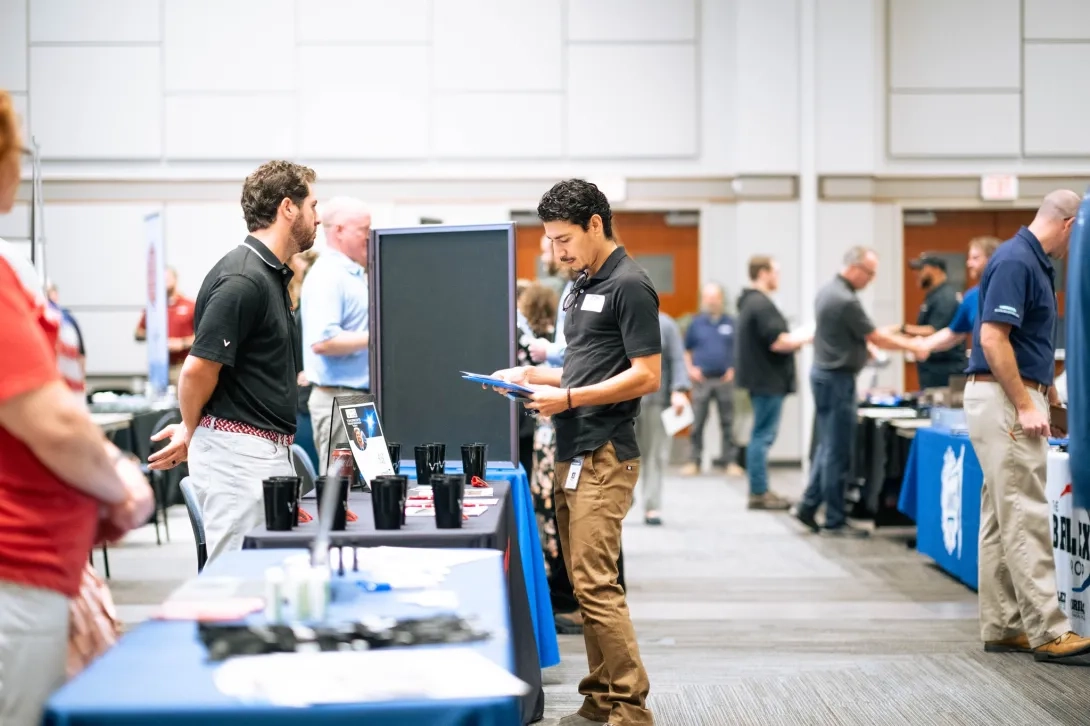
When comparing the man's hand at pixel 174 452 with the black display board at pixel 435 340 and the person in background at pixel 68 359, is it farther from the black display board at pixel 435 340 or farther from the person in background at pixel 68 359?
the person in background at pixel 68 359

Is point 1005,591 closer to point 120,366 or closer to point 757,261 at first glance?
point 757,261

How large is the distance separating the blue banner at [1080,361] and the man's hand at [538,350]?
1982mm

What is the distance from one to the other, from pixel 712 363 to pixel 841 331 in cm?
260

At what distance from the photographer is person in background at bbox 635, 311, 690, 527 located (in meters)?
6.41

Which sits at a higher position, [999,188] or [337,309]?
[999,188]

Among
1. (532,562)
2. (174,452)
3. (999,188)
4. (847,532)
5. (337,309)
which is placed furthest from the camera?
(999,188)

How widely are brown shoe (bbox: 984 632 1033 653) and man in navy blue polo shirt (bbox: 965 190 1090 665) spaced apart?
4.5 inches

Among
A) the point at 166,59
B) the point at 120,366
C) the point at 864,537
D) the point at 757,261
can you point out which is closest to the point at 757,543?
the point at 864,537

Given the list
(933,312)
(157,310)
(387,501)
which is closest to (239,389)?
(387,501)

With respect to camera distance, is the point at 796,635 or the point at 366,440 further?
the point at 796,635

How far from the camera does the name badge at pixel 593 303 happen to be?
2916mm

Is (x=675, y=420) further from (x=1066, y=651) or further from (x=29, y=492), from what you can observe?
(x=29, y=492)

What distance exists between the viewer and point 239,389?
2.67 metres

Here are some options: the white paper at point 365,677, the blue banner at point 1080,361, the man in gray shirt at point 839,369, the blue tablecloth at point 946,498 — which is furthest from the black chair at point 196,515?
the man in gray shirt at point 839,369
